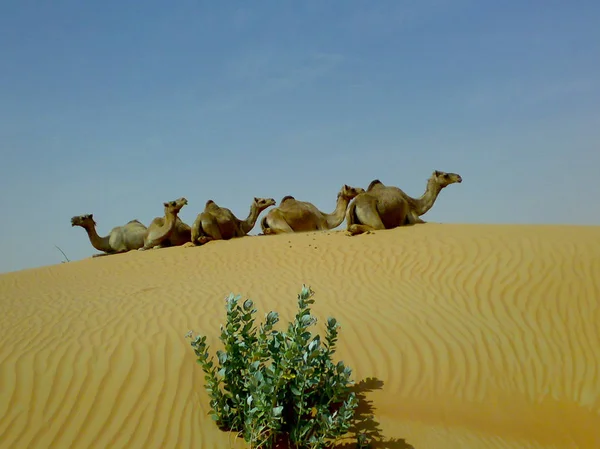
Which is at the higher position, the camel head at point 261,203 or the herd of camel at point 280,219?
the camel head at point 261,203

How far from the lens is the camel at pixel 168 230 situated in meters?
17.0

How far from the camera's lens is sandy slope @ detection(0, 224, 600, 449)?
5.27 metres

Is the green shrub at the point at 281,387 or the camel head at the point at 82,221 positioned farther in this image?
the camel head at the point at 82,221

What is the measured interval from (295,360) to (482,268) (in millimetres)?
5831

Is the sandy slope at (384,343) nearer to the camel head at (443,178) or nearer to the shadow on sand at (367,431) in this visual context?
the shadow on sand at (367,431)

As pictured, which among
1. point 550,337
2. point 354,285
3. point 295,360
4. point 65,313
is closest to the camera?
point 295,360

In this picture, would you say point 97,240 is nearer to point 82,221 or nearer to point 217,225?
point 82,221

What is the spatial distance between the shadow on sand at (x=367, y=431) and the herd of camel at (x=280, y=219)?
854cm

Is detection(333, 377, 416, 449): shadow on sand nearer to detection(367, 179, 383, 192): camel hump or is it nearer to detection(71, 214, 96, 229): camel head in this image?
detection(367, 179, 383, 192): camel hump

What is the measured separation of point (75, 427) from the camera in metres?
5.07

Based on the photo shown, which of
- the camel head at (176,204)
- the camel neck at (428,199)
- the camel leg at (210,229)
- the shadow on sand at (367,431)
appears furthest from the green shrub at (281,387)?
the camel head at (176,204)

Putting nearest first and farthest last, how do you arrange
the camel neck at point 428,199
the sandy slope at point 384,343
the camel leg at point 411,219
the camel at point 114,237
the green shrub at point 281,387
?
1. the green shrub at point 281,387
2. the sandy slope at point 384,343
3. the camel leg at point 411,219
4. the camel neck at point 428,199
5. the camel at point 114,237

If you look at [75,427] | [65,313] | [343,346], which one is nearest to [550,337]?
[343,346]

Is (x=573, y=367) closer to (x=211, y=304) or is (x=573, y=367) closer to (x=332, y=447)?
(x=332, y=447)
